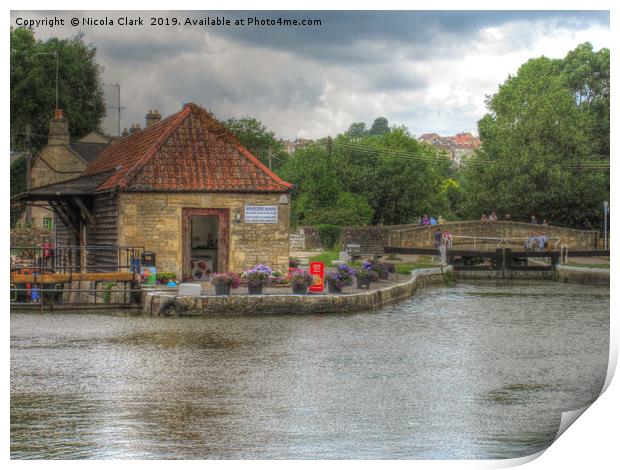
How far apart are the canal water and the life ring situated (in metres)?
0.50

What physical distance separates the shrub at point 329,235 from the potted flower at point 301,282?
21556 mm

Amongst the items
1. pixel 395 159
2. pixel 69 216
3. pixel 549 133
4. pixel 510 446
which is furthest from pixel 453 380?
pixel 395 159

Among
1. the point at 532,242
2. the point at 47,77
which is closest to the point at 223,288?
the point at 47,77

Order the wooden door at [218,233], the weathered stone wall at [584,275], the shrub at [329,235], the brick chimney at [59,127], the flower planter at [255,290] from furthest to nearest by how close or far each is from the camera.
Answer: the shrub at [329,235] < the weathered stone wall at [584,275] < the wooden door at [218,233] < the flower planter at [255,290] < the brick chimney at [59,127]

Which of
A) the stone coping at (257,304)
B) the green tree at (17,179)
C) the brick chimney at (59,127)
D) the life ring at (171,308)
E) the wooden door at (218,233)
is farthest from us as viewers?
the green tree at (17,179)

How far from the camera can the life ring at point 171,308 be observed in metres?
16.6

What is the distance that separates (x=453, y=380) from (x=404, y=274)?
16.7 meters

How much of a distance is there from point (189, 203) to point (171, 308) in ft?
14.3

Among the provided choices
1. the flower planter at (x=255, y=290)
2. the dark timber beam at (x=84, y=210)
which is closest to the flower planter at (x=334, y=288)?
the flower planter at (x=255, y=290)

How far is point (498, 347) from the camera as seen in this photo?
44.0 feet

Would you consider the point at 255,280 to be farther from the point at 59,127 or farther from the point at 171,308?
the point at 59,127

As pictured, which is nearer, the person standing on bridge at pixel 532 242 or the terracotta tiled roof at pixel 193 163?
the terracotta tiled roof at pixel 193 163

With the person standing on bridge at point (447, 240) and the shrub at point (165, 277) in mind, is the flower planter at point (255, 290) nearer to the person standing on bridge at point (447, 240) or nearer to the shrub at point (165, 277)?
the shrub at point (165, 277)

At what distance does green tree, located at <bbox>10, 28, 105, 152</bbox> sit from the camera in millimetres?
10562
